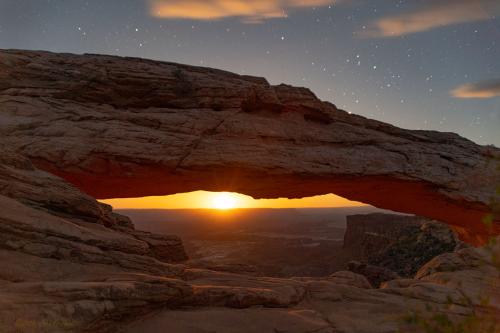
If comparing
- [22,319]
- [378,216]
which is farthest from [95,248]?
[378,216]

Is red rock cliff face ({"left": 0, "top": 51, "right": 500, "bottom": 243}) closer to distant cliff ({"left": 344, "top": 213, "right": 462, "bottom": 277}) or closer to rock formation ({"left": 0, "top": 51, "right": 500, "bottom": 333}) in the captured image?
rock formation ({"left": 0, "top": 51, "right": 500, "bottom": 333})

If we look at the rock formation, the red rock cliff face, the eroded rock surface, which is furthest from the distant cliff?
the eroded rock surface

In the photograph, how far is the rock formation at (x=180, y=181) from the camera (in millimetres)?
8531

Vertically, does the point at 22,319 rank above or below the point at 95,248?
below

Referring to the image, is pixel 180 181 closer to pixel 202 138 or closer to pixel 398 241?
pixel 202 138

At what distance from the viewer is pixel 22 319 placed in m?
6.20

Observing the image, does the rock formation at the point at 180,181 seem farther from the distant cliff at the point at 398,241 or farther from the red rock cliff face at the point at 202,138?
the distant cliff at the point at 398,241

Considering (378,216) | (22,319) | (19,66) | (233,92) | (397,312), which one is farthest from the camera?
(378,216)

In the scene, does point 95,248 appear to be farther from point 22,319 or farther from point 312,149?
point 312,149

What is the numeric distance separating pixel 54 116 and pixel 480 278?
18.2m

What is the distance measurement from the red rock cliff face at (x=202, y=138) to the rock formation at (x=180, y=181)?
0.20 feet

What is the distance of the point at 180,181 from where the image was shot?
1866 centimetres

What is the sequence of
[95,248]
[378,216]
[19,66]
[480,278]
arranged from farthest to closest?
[378,216], [19,66], [480,278], [95,248]

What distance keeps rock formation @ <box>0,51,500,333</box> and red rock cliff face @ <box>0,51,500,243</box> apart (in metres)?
0.06
